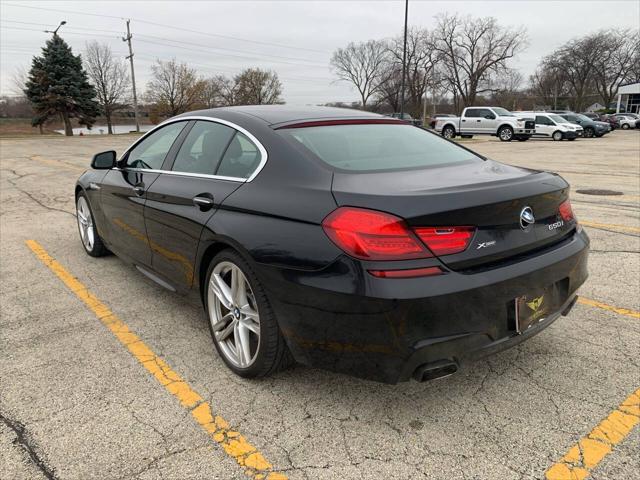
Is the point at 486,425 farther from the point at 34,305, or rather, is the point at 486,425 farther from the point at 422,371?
the point at 34,305

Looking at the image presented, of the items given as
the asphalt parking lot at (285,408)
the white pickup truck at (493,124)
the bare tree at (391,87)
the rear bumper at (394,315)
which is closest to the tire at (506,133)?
the white pickup truck at (493,124)

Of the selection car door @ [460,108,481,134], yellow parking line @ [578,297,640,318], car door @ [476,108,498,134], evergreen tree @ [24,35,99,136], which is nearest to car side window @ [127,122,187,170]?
yellow parking line @ [578,297,640,318]

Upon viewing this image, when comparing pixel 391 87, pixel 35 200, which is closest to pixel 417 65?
pixel 391 87

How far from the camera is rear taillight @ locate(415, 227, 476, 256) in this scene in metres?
2.08

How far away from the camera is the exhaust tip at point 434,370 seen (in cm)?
210

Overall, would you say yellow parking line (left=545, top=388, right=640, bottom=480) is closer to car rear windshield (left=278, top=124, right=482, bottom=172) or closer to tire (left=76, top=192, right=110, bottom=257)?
car rear windshield (left=278, top=124, right=482, bottom=172)

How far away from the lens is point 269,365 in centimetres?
259

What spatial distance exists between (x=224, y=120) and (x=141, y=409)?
1.81 m

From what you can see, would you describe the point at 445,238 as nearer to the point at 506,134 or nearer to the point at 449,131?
the point at 506,134

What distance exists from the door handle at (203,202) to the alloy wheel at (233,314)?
13.8 inches

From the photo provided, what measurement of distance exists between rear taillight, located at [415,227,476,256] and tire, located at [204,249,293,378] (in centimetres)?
86

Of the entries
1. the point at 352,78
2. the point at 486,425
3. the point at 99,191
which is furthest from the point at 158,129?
the point at 352,78

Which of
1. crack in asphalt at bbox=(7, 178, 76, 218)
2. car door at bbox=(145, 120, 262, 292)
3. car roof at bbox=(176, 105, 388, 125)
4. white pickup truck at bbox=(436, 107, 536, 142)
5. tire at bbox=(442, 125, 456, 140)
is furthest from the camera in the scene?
tire at bbox=(442, 125, 456, 140)

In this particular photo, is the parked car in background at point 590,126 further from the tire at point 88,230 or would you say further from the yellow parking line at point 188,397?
the yellow parking line at point 188,397
